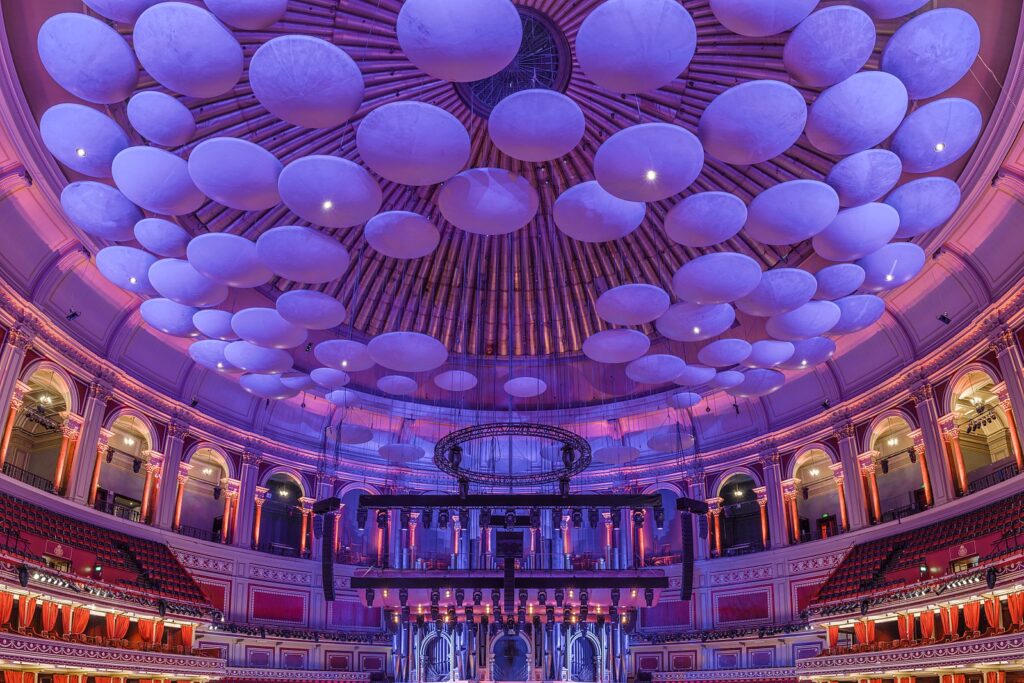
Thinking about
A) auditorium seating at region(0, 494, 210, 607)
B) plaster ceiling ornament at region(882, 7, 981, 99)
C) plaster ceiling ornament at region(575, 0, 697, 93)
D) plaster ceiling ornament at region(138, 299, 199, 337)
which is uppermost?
plaster ceiling ornament at region(882, 7, 981, 99)

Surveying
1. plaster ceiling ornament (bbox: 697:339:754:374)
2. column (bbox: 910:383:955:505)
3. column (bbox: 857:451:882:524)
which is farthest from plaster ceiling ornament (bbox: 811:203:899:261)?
column (bbox: 857:451:882:524)

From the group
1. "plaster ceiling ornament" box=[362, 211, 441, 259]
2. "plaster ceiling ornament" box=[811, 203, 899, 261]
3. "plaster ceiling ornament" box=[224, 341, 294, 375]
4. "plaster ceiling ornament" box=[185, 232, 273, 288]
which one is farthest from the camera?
"plaster ceiling ornament" box=[224, 341, 294, 375]

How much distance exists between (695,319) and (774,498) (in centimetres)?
1033

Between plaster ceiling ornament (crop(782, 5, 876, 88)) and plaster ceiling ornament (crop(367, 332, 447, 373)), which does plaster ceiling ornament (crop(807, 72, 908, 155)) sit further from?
plaster ceiling ornament (crop(367, 332, 447, 373))

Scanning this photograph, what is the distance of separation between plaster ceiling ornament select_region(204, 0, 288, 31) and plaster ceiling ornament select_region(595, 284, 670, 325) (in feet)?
20.1

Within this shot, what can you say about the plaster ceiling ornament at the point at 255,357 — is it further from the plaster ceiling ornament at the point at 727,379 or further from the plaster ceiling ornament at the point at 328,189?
the plaster ceiling ornament at the point at 727,379

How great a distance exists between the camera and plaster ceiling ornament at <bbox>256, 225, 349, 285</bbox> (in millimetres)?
11070

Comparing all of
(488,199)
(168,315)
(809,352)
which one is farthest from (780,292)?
(168,315)

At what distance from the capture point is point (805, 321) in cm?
1341

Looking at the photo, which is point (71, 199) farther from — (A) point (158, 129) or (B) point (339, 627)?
(B) point (339, 627)

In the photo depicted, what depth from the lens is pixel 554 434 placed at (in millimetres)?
16016

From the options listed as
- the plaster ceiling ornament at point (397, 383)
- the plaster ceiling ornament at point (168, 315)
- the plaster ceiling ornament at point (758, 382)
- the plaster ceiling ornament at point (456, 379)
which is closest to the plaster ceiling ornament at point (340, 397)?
the plaster ceiling ornament at point (397, 383)


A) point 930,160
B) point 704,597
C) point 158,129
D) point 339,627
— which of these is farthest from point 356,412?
point 930,160

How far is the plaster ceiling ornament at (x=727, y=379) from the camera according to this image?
15.7m
